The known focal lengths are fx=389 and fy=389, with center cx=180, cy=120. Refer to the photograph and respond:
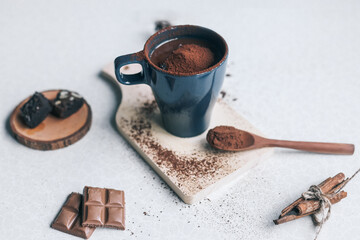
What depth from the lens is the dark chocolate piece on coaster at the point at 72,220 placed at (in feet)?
A: 3.72

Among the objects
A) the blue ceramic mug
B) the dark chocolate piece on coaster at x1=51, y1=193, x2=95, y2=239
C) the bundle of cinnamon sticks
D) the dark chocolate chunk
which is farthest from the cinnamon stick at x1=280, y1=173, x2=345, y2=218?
the dark chocolate chunk

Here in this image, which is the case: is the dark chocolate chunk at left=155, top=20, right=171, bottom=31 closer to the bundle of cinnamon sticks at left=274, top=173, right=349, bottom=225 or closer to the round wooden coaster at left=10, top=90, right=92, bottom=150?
the round wooden coaster at left=10, top=90, right=92, bottom=150

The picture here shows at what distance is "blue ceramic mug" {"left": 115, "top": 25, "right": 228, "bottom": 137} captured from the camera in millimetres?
1171

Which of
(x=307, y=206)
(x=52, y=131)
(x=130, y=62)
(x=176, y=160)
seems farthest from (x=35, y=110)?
(x=307, y=206)

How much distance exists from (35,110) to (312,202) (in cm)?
96

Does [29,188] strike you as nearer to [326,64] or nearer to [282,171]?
[282,171]

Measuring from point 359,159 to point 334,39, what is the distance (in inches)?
29.6

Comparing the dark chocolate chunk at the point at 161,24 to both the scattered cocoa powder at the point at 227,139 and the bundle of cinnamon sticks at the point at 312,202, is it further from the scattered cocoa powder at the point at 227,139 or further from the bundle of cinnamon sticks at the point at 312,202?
the bundle of cinnamon sticks at the point at 312,202

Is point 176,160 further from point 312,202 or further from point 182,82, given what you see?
point 312,202

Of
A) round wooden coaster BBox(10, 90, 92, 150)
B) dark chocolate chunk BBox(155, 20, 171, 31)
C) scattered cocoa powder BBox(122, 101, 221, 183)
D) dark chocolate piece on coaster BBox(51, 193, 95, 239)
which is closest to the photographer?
dark chocolate piece on coaster BBox(51, 193, 95, 239)

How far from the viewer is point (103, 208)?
45.8 inches

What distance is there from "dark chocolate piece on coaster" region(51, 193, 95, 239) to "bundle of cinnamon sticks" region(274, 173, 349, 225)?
569mm

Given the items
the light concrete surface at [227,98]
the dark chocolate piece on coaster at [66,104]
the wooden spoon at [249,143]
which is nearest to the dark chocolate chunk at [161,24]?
the light concrete surface at [227,98]

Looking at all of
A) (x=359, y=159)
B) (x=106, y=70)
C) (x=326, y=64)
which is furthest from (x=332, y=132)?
(x=106, y=70)
